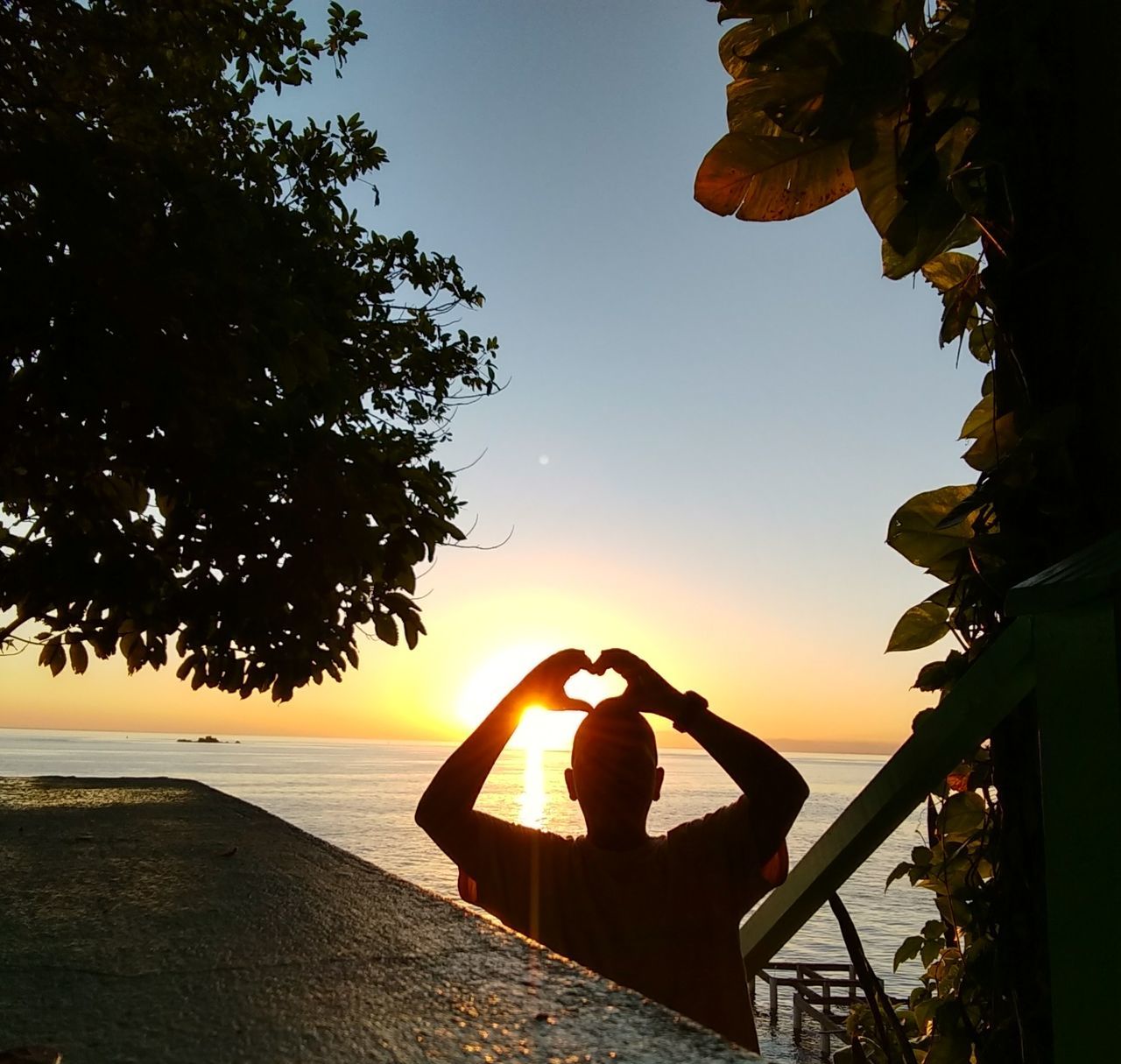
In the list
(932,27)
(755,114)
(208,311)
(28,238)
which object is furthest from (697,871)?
(28,238)

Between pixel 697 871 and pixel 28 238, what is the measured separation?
11.1 ft

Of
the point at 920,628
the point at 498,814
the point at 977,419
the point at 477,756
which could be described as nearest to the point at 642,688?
the point at 477,756

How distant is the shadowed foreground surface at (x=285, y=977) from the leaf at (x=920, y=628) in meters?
1.15

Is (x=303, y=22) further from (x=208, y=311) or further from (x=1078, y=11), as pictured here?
(x=1078, y=11)

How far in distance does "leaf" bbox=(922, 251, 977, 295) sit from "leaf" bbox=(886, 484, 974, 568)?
0.64 m

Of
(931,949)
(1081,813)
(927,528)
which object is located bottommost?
(931,949)

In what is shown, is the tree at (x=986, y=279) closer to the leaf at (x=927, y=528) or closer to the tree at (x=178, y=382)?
the leaf at (x=927, y=528)

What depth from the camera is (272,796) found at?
91625mm

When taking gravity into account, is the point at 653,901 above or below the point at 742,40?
below

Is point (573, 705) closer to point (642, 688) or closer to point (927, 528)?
point (642, 688)

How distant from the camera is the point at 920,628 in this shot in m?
2.09

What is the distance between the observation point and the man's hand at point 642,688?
2736mm

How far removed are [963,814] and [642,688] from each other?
1022 millimetres

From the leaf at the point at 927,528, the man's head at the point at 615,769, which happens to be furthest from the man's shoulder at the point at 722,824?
the leaf at the point at 927,528
